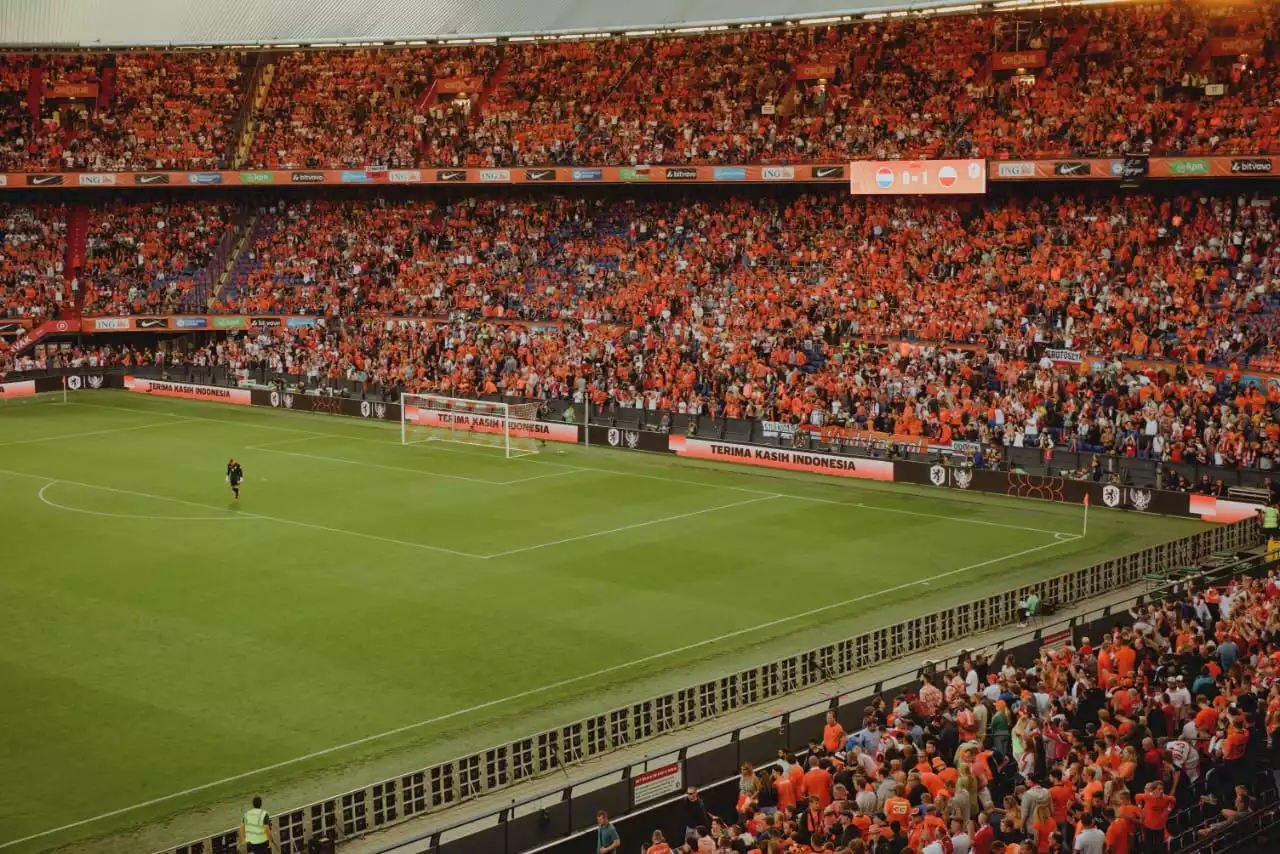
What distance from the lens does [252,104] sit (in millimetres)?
76062

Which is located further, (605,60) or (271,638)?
(605,60)

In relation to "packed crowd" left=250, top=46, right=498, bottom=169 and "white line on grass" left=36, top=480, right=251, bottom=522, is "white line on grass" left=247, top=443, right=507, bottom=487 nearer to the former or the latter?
"white line on grass" left=36, top=480, right=251, bottom=522

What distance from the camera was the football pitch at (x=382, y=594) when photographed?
2223 centimetres

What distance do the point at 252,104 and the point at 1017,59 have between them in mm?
42232

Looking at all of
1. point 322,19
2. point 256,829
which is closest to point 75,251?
point 322,19

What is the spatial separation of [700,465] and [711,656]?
2158cm

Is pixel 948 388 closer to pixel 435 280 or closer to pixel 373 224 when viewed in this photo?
pixel 435 280

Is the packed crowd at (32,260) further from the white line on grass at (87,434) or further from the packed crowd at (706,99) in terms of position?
the white line on grass at (87,434)

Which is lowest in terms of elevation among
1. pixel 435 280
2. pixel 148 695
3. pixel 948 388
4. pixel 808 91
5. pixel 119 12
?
pixel 148 695

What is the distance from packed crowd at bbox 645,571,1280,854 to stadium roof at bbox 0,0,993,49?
4167cm

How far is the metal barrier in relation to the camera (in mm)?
19172

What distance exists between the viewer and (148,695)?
24.8m

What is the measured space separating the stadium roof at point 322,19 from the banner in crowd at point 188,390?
17.1 metres

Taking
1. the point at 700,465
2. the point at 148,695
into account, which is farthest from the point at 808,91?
the point at 148,695
